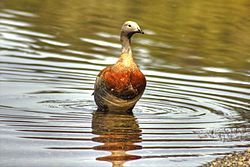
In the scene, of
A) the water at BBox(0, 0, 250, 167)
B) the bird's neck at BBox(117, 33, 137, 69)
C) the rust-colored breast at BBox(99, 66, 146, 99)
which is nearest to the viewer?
the water at BBox(0, 0, 250, 167)

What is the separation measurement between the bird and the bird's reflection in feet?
0.52

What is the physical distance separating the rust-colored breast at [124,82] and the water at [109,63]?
1.21 feet

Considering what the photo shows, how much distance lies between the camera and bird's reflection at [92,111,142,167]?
1040 cm

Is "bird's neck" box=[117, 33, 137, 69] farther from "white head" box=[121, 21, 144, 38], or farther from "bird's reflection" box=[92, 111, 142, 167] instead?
"bird's reflection" box=[92, 111, 142, 167]

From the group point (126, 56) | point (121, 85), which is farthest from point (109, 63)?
point (121, 85)

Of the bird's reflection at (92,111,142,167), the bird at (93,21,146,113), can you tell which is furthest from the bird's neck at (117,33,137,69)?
the bird's reflection at (92,111,142,167)

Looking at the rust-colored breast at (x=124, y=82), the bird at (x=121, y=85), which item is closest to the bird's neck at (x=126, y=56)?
the bird at (x=121, y=85)

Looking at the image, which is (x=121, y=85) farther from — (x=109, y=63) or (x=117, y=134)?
(x=109, y=63)

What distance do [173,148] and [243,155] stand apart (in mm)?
1259

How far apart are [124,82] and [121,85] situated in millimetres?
71

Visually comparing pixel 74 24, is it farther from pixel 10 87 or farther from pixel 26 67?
pixel 10 87

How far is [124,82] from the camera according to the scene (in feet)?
44.7

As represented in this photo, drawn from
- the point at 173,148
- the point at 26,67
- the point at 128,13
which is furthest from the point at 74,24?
the point at 173,148

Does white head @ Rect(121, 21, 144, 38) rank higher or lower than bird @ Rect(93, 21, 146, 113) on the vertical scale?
higher
